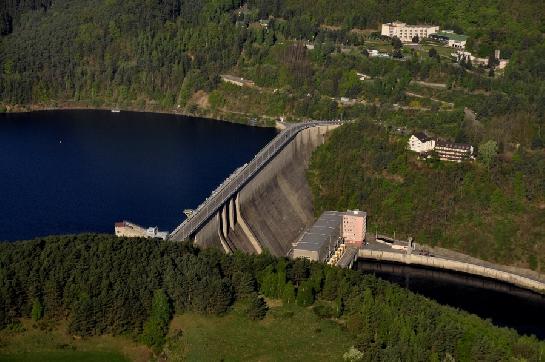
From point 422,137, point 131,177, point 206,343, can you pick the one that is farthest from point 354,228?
point 206,343

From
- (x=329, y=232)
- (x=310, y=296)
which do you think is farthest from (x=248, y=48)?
(x=310, y=296)

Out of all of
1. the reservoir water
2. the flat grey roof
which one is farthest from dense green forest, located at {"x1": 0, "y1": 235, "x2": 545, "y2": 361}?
the reservoir water

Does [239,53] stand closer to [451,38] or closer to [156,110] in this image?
[156,110]

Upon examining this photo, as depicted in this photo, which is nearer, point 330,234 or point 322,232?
point 330,234

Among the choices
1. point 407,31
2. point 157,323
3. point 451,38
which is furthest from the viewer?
point 407,31

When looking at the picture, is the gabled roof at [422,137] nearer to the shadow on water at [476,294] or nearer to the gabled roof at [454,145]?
the gabled roof at [454,145]

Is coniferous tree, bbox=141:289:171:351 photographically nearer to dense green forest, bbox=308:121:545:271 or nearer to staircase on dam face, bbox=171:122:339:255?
staircase on dam face, bbox=171:122:339:255

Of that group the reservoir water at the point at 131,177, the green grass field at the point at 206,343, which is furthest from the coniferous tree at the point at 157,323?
the reservoir water at the point at 131,177
